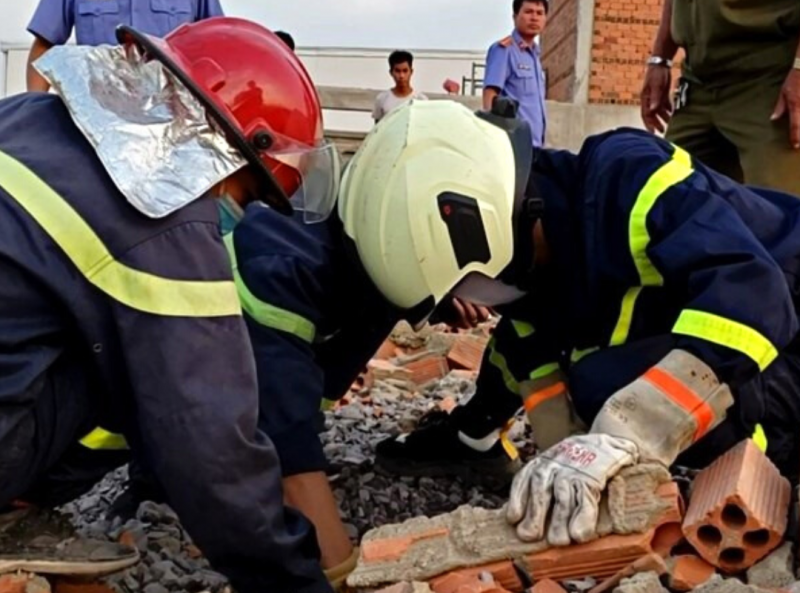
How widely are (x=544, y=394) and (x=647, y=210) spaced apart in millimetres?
843

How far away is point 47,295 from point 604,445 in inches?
46.3

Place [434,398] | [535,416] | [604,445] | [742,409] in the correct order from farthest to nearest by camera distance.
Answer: [434,398] < [535,416] < [742,409] < [604,445]

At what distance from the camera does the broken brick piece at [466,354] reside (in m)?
5.44

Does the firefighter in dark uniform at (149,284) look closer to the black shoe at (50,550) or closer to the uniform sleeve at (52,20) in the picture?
the black shoe at (50,550)

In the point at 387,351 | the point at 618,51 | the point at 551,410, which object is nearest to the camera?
the point at 551,410

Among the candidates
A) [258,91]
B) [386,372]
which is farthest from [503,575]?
[386,372]

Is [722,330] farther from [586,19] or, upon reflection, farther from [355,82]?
[355,82]

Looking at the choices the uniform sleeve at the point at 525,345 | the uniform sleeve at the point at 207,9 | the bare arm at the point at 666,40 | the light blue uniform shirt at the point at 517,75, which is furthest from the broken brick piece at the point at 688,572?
the light blue uniform shirt at the point at 517,75

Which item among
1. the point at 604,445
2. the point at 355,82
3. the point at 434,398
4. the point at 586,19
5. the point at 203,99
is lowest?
the point at 355,82

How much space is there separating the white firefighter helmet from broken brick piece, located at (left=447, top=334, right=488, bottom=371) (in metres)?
2.56

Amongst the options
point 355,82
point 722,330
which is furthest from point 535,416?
point 355,82

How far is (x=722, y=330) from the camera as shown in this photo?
241cm

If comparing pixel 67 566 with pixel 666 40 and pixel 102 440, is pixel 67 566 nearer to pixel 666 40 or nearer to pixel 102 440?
pixel 102 440

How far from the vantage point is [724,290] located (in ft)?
7.91
